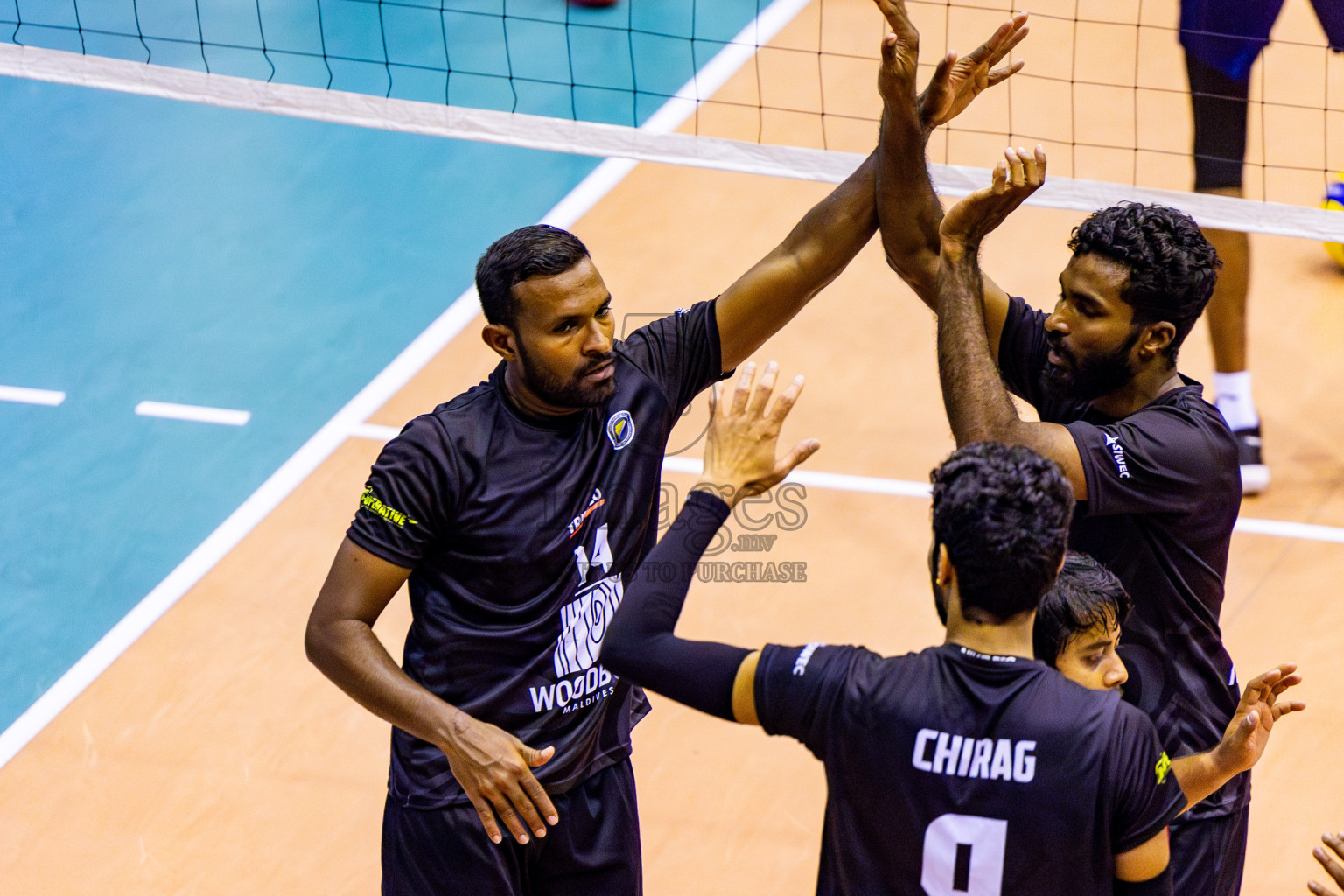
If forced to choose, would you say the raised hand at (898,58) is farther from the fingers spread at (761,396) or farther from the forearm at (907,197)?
the fingers spread at (761,396)

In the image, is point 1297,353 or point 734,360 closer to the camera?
point 734,360

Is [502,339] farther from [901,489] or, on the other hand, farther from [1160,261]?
[901,489]

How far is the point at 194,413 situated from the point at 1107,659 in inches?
223

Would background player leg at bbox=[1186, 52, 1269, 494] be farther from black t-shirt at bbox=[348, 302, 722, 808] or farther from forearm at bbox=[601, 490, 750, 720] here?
forearm at bbox=[601, 490, 750, 720]

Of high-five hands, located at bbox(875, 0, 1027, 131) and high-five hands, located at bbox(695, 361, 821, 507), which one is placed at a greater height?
high-five hands, located at bbox(875, 0, 1027, 131)

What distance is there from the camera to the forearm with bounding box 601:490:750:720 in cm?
297

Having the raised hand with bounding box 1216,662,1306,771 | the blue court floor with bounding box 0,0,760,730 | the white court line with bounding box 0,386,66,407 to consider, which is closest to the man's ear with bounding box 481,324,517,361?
the raised hand with bounding box 1216,662,1306,771

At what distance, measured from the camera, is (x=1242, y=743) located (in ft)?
11.4

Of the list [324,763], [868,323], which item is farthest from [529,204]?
[324,763]

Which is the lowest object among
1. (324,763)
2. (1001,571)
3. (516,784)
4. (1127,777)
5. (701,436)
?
(324,763)

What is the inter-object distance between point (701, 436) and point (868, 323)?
1633 millimetres

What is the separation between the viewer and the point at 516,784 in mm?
3580

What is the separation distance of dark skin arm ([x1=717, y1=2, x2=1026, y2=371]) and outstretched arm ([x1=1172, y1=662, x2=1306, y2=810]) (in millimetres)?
1522

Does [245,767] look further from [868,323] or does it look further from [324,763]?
[868,323]
